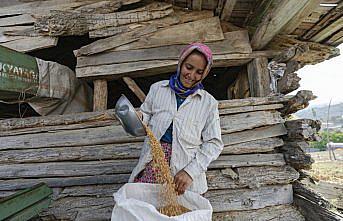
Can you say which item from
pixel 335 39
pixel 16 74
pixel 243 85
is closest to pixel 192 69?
pixel 16 74

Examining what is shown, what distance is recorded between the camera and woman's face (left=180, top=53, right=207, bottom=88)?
1672 mm

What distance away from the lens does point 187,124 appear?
1728 mm

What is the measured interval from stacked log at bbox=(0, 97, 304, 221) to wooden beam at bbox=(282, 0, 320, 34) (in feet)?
2.84

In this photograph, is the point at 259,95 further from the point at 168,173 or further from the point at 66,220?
the point at 66,220

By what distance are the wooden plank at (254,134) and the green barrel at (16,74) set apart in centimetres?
202

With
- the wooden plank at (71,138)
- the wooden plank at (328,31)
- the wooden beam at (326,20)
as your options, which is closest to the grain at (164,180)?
the wooden plank at (71,138)

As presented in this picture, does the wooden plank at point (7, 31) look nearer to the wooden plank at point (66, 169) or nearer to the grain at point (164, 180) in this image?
the wooden plank at point (66, 169)

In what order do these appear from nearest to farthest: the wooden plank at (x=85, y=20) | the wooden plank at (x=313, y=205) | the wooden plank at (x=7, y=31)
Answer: the wooden plank at (x=313, y=205), the wooden plank at (x=85, y=20), the wooden plank at (x=7, y=31)

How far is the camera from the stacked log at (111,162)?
2.76m

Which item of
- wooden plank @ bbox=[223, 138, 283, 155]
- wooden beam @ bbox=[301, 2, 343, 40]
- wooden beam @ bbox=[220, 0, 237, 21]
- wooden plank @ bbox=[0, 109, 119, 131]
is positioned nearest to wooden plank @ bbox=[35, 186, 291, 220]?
wooden plank @ bbox=[223, 138, 283, 155]

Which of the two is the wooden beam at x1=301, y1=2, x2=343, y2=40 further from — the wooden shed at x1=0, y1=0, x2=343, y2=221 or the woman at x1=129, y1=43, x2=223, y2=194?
the woman at x1=129, y1=43, x2=223, y2=194

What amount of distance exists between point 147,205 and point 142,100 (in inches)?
73.2

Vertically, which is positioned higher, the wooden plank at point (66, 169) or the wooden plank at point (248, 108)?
the wooden plank at point (248, 108)

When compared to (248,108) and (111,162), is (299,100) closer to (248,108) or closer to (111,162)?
(248,108)
